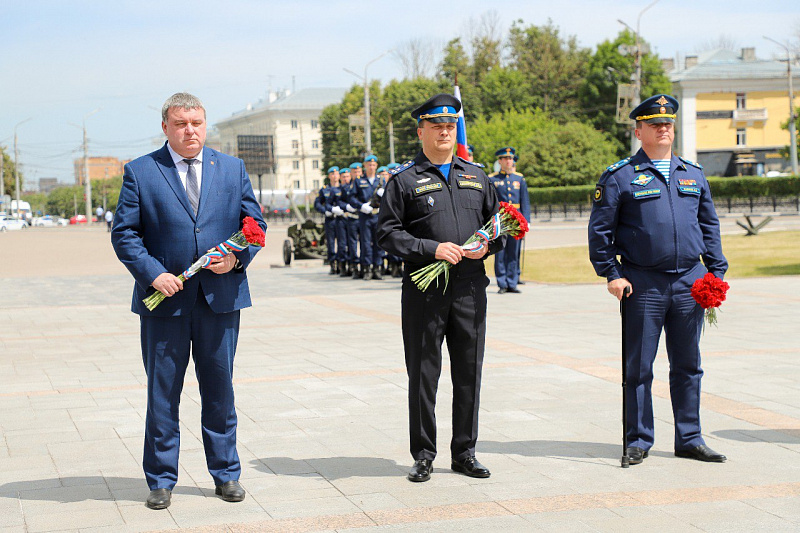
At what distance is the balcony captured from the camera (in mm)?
78312

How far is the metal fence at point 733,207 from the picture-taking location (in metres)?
52.1

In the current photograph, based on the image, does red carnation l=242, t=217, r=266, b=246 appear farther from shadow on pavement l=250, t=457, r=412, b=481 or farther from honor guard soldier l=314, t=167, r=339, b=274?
honor guard soldier l=314, t=167, r=339, b=274

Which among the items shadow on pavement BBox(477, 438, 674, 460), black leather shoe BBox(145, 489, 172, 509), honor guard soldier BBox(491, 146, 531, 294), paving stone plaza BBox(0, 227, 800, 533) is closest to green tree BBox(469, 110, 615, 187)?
honor guard soldier BBox(491, 146, 531, 294)

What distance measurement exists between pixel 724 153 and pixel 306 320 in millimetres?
71491

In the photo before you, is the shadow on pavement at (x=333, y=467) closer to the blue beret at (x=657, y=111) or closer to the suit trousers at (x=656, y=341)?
the suit trousers at (x=656, y=341)

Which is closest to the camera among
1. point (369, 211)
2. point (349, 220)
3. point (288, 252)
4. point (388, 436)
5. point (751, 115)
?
point (388, 436)

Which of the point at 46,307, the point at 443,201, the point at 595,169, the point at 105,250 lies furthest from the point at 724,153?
the point at 443,201

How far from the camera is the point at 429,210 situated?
5.53m

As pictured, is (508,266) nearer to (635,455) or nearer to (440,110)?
(635,455)

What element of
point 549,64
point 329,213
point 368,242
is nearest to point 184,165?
point 368,242

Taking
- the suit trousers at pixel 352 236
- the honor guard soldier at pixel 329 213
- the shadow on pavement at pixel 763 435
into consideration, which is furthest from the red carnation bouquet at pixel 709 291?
the honor guard soldier at pixel 329 213

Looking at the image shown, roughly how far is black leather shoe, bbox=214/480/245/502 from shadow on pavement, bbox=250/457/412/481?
55 cm

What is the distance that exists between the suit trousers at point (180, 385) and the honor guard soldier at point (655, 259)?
218cm

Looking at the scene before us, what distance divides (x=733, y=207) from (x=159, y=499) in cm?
5276
